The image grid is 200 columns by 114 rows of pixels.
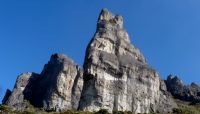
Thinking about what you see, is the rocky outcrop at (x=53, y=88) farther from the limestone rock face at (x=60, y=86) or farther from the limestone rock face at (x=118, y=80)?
the limestone rock face at (x=118, y=80)

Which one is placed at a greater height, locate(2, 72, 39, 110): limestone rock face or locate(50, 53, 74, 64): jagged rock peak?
locate(50, 53, 74, 64): jagged rock peak

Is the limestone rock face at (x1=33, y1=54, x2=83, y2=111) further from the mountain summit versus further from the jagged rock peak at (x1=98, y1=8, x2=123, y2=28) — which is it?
the jagged rock peak at (x1=98, y1=8, x2=123, y2=28)

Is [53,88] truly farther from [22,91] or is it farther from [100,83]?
[100,83]

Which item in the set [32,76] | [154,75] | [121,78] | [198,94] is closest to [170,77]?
[198,94]

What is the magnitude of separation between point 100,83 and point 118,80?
5.63 meters

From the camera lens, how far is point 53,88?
438 feet

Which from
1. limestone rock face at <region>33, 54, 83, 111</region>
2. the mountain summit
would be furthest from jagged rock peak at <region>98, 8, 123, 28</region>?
limestone rock face at <region>33, 54, 83, 111</region>

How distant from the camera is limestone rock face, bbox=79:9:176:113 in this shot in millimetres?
126250

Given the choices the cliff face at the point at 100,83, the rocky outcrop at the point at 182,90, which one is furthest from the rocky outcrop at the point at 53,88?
the rocky outcrop at the point at 182,90

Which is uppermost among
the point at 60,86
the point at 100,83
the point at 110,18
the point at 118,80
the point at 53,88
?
the point at 110,18

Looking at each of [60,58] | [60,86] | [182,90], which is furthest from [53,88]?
[182,90]

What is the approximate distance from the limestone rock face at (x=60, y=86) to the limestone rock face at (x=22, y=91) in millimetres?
2898

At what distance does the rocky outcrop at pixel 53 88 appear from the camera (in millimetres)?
130375

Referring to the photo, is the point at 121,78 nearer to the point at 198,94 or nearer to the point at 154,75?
the point at 154,75
